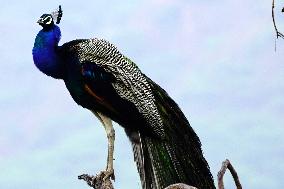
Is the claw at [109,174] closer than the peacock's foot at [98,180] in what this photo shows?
No

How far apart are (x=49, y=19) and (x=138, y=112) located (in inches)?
80.5

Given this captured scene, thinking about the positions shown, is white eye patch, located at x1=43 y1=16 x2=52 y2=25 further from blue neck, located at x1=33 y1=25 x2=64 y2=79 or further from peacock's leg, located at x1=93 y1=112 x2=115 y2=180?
peacock's leg, located at x1=93 y1=112 x2=115 y2=180

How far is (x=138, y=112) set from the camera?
7914mm

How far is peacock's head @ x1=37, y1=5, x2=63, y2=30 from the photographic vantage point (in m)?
8.90

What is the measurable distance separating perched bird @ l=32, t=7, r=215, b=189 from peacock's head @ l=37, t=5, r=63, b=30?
71 centimetres

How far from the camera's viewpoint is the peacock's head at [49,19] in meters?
8.90

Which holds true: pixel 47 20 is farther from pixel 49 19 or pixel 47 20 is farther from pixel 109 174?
pixel 109 174

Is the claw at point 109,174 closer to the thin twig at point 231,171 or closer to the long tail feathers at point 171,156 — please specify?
the long tail feathers at point 171,156

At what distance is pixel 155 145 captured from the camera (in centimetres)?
784

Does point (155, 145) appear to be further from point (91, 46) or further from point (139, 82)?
point (91, 46)

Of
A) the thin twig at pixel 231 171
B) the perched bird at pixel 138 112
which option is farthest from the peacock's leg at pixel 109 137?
the thin twig at pixel 231 171

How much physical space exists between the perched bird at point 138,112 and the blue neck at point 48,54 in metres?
0.11

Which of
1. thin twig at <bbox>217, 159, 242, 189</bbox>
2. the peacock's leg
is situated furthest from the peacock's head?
thin twig at <bbox>217, 159, 242, 189</bbox>

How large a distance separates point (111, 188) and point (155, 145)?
0.99 meters
